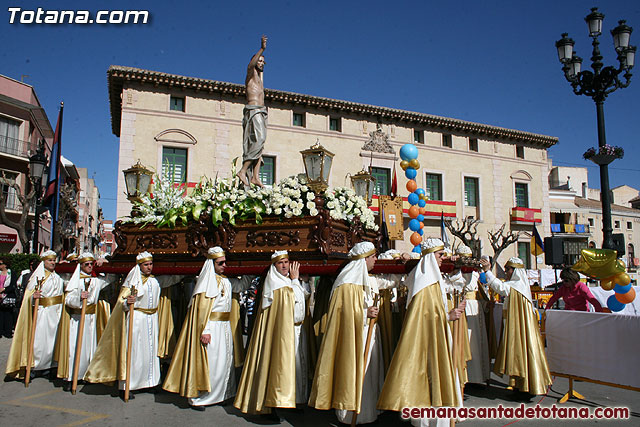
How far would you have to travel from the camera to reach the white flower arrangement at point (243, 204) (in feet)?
20.4

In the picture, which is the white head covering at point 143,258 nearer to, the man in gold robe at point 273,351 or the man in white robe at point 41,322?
the man in gold robe at point 273,351

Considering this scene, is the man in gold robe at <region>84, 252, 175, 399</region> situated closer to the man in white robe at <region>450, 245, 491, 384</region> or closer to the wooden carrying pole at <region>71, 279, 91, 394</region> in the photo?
the wooden carrying pole at <region>71, 279, 91, 394</region>

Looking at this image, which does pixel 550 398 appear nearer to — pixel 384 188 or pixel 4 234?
pixel 384 188

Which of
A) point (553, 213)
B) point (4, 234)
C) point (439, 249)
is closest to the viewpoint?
point (439, 249)

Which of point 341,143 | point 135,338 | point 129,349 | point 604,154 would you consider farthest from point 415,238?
point 341,143

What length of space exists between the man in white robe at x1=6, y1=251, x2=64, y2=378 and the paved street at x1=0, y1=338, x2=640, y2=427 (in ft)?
1.20

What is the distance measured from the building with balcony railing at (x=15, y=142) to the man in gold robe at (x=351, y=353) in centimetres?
2532

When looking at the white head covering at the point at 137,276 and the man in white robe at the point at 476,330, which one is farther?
the man in white robe at the point at 476,330

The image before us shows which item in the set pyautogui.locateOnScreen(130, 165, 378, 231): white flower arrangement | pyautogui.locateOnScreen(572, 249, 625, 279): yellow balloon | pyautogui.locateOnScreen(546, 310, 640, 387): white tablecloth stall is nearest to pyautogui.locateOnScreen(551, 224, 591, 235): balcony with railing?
pyautogui.locateOnScreen(572, 249, 625, 279): yellow balloon

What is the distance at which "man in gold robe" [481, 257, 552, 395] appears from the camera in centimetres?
639

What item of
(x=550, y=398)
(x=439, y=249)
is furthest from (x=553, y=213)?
(x=439, y=249)

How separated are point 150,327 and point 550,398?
19.1ft

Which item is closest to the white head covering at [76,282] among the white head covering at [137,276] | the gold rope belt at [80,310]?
the gold rope belt at [80,310]

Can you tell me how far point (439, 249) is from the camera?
495cm
